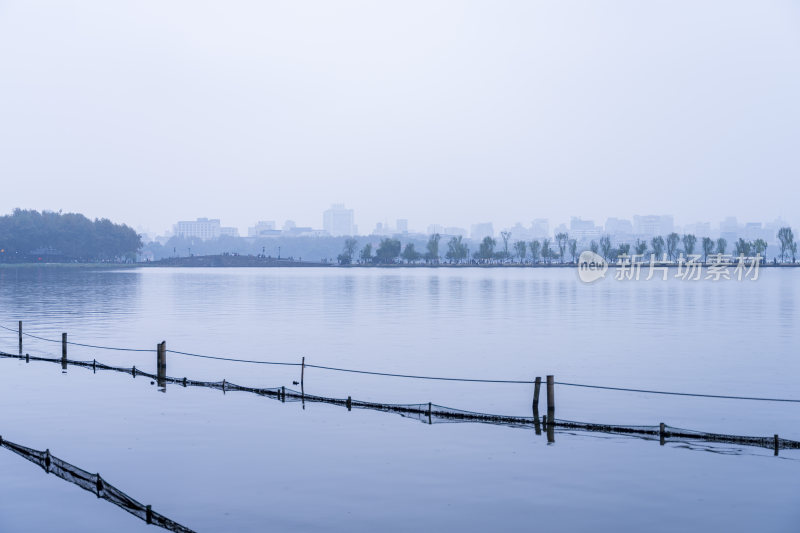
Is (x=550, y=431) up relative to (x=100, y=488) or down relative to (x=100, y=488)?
down

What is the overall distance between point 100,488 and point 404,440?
1178 centimetres

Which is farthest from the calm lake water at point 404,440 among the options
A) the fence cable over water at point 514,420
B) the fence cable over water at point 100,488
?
the fence cable over water at point 514,420

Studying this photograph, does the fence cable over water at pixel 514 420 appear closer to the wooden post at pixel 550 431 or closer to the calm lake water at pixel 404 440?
the wooden post at pixel 550 431

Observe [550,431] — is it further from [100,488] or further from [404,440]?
[100,488]

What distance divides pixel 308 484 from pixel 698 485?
38.0 feet

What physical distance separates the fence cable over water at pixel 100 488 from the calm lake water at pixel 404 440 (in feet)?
1.12

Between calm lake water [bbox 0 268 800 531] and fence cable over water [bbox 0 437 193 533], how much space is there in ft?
1.12

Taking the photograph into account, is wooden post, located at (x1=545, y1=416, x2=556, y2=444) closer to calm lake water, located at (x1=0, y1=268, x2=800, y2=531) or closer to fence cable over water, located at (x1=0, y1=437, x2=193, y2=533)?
calm lake water, located at (x1=0, y1=268, x2=800, y2=531)

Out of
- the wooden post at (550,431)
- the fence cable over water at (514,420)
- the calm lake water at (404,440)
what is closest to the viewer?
the calm lake water at (404,440)

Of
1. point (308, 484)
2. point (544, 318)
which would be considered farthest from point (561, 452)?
point (544, 318)

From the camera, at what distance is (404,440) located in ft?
A: 95.6

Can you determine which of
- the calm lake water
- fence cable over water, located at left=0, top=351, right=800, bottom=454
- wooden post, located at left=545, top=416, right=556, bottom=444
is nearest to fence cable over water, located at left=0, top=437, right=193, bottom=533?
the calm lake water

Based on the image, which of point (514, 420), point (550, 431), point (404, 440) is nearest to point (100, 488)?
point (404, 440)

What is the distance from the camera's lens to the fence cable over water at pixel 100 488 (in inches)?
730
